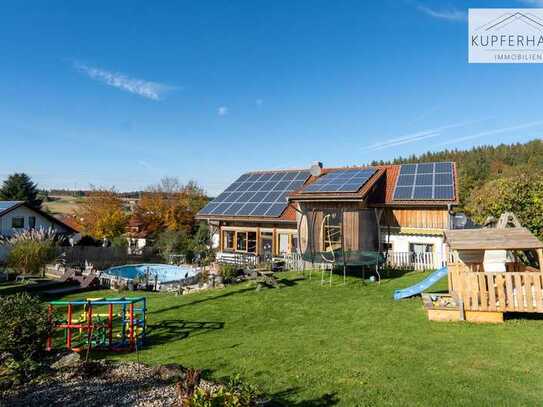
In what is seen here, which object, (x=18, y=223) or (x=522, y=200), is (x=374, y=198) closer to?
(x=522, y=200)

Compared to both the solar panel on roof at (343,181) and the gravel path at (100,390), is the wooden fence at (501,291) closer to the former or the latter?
the gravel path at (100,390)

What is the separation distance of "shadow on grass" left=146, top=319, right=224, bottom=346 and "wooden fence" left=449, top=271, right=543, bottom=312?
7.18 meters

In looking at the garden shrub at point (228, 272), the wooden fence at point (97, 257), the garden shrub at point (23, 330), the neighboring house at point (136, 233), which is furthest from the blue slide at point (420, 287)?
the neighboring house at point (136, 233)

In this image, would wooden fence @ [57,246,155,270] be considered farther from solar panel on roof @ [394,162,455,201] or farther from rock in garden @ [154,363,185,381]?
rock in garden @ [154,363,185,381]

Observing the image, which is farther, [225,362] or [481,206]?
[481,206]

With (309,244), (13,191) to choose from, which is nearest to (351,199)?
(309,244)

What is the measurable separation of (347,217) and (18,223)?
3111cm

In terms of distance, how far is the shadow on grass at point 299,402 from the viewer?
18.4 feet

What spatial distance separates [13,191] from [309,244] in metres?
48.6

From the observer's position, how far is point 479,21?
16.2 meters

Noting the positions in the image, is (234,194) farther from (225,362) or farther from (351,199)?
(225,362)

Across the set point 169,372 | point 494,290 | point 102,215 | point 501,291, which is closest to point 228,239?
point 494,290

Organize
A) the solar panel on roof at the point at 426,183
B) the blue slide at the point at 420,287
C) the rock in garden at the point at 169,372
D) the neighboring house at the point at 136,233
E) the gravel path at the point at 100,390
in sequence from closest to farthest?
the gravel path at the point at 100,390
the rock in garden at the point at 169,372
the blue slide at the point at 420,287
the solar panel on roof at the point at 426,183
the neighboring house at the point at 136,233

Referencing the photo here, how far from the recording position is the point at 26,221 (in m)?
34.1
